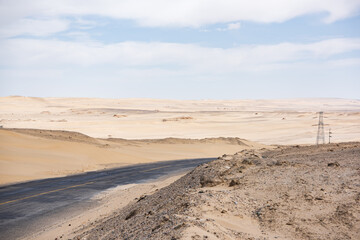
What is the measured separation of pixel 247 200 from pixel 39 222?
7.76 meters

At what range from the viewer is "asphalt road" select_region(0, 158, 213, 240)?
14.8 m

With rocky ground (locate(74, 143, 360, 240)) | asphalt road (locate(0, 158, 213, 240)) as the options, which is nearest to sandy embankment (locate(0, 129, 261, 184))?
asphalt road (locate(0, 158, 213, 240))

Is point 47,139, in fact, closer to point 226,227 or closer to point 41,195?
point 41,195

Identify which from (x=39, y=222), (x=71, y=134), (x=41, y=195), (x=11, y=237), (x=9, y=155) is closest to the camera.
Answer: (x=11, y=237)

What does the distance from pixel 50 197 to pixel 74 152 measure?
1897 cm

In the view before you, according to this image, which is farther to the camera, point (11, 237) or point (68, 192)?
point (68, 192)

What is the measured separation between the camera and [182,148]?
48.2 m

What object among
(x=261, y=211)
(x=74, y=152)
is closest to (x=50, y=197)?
(x=261, y=211)

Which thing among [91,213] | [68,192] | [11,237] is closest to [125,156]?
[68,192]

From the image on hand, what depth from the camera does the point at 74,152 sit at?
38.3 m

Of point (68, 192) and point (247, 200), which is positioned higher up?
point (247, 200)

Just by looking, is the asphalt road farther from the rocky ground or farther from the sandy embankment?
the sandy embankment

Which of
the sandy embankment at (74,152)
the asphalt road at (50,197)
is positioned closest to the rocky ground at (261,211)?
the asphalt road at (50,197)

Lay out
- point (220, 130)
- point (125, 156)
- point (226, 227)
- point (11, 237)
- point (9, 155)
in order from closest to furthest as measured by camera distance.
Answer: point (226, 227), point (11, 237), point (9, 155), point (125, 156), point (220, 130)
